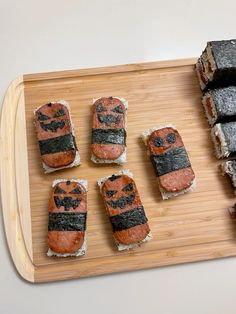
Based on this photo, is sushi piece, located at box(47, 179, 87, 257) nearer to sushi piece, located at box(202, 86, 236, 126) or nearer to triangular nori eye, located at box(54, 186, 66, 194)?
triangular nori eye, located at box(54, 186, 66, 194)

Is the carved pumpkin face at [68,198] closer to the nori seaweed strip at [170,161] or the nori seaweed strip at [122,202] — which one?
the nori seaweed strip at [122,202]

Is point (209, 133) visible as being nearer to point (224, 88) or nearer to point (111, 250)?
point (224, 88)

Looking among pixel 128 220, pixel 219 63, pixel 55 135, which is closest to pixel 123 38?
pixel 219 63

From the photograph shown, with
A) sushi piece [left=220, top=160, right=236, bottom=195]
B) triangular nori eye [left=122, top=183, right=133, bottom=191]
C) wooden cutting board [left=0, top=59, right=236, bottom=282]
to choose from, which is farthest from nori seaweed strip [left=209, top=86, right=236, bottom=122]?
triangular nori eye [left=122, top=183, right=133, bottom=191]

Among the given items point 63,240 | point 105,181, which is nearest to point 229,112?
point 105,181

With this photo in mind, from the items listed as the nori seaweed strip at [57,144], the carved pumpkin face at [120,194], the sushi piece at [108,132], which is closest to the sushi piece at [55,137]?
the nori seaweed strip at [57,144]
